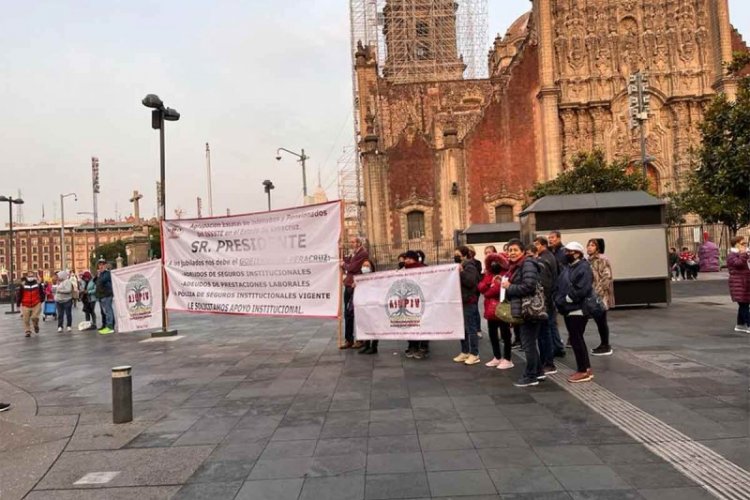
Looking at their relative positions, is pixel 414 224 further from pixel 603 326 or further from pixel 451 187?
pixel 603 326

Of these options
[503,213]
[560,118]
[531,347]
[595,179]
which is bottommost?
[531,347]

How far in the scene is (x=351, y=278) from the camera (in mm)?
10055

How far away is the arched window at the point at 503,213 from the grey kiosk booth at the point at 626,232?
24415 mm

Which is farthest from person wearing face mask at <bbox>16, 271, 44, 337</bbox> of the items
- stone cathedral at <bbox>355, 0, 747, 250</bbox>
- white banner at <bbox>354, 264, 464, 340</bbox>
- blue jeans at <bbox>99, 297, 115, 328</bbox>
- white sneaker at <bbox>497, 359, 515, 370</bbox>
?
stone cathedral at <bbox>355, 0, 747, 250</bbox>

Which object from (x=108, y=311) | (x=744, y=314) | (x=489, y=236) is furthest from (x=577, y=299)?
(x=489, y=236)

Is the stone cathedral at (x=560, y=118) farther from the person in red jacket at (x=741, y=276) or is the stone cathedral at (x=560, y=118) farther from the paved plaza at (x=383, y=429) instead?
the paved plaza at (x=383, y=429)

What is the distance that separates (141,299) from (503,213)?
102ft

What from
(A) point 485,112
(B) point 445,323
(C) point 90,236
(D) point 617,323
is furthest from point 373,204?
(C) point 90,236

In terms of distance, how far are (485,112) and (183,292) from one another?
32.5 m

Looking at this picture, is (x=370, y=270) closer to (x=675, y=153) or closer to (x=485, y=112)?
(x=485, y=112)

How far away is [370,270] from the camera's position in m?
10.1

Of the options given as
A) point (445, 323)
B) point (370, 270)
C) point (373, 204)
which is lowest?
point (445, 323)

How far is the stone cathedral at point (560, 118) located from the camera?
127 feet

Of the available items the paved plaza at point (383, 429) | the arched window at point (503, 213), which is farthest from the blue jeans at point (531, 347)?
the arched window at point (503, 213)
